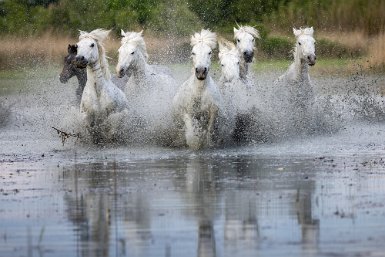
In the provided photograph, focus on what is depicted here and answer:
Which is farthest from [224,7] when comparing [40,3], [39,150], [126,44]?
[39,150]

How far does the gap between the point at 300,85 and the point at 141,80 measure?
2.37 meters

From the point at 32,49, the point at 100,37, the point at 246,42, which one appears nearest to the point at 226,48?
the point at 246,42

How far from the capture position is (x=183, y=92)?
17.9 meters

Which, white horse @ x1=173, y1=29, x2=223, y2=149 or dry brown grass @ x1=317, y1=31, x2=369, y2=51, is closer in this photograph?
white horse @ x1=173, y1=29, x2=223, y2=149

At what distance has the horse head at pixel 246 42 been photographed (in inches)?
791

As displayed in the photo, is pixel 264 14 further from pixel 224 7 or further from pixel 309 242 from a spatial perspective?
pixel 309 242

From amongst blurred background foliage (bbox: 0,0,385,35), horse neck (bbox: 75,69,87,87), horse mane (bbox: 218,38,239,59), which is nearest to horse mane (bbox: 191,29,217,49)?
horse mane (bbox: 218,38,239,59)

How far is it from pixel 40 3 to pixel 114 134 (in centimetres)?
2518

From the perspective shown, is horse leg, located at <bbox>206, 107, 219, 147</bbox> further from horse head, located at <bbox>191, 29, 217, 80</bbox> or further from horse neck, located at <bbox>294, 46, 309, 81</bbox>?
horse neck, located at <bbox>294, 46, 309, 81</bbox>

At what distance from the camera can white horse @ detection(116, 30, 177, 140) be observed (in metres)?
19.4

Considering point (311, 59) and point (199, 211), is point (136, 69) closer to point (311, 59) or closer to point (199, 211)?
point (311, 59)

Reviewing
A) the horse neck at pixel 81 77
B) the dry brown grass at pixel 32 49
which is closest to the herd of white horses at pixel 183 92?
the horse neck at pixel 81 77

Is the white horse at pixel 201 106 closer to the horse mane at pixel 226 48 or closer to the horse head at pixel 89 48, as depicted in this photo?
the horse head at pixel 89 48

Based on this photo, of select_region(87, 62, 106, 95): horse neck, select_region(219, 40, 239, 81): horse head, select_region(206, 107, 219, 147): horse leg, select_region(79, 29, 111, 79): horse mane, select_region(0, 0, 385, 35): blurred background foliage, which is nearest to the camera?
select_region(206, 107, 219, 147): horse leg
